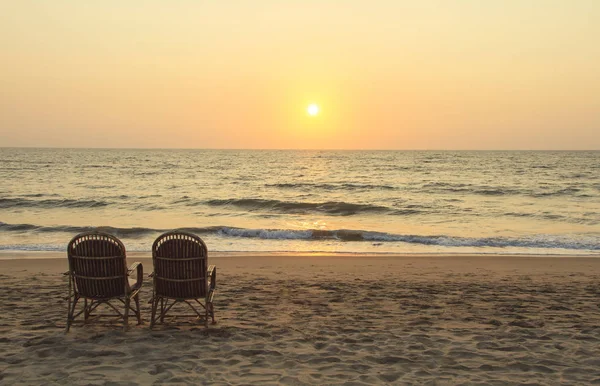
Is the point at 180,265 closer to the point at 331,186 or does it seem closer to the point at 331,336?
the point at 331,336

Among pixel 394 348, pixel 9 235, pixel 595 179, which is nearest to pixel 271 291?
pixel 394 348

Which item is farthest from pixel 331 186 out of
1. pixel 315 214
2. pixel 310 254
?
pixel 310 254

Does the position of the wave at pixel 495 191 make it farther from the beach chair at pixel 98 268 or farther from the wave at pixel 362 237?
the beach chair at pixel 98 268

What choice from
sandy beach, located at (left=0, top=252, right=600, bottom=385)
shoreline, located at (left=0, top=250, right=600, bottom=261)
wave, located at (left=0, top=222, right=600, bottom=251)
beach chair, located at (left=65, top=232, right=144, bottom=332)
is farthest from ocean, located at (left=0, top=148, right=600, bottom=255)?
beach chair, located at (left=65, top=232, right=144, bottom=332)

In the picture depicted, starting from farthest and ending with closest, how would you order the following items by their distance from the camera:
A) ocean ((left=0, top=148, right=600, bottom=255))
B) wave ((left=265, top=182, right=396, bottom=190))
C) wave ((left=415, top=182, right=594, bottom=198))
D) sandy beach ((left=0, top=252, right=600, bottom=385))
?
wave ((left=265, top=182, right=396, bottom=190)), wave ((left=415, top=182, right=594, bottom=198)), ocean ((left=0, top=148, right=600, bottom=255)), sandy beach ((left=0, top=252, right=600, bottom=385))

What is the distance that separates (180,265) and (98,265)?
85cm

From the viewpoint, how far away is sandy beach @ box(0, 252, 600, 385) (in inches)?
181

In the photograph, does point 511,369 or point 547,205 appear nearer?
point 511,369

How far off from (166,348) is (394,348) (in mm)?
2237

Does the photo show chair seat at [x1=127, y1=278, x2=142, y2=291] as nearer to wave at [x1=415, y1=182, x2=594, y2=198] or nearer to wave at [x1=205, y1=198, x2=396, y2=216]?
wave at [x1=205, y1=198, x2=396, y2=216]

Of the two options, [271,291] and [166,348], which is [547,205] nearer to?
[271,291]

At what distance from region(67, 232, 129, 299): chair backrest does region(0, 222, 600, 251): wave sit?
1168 cm

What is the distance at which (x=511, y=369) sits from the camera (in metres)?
4.76

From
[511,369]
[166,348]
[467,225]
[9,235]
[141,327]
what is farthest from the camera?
[467,225]
